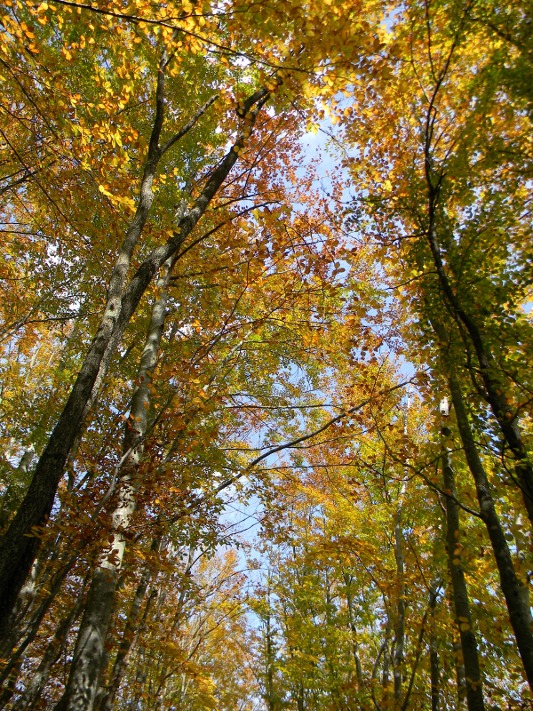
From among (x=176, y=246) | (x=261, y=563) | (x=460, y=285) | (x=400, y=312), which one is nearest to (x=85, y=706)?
(x=176, y=246)

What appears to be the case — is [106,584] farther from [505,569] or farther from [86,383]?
[505,569]

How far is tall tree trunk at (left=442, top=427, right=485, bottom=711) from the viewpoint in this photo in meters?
3.66

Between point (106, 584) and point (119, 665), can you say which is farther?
point (119, 665)

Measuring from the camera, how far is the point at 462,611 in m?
4.14

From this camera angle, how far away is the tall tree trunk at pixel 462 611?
3662 mm

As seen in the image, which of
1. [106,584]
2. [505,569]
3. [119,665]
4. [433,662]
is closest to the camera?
[505,569]

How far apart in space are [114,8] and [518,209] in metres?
4.62

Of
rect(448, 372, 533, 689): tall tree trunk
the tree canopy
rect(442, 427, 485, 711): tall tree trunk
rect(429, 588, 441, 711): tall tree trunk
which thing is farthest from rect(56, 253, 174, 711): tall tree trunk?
rect(429, 588, 441, 711): tall tree trunk

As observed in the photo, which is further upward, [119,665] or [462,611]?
[462,611]

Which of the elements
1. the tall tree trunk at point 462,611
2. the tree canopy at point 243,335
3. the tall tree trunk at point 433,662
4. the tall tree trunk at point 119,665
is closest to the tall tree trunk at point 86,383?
the tree canopy at point 243,335

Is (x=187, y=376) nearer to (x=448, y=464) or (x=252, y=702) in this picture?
(x=448, y=464)

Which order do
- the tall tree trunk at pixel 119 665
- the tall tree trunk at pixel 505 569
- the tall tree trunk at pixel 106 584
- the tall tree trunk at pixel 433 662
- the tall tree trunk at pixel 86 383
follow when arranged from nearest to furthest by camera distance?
the tall tree trunk at pixel 86 383 → the tall tree trunk at pixel 505 569 → the tall tree trunk at pixel 106 584 → the tall tree trunk at pixel 433 662 → the tall tree trunk at pixel 119 665

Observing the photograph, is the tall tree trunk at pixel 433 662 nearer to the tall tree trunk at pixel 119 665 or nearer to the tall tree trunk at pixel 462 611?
the tall tree trunk at pixel 462 611

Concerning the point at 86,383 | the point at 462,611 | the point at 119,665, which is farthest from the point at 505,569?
the point at 119,665
